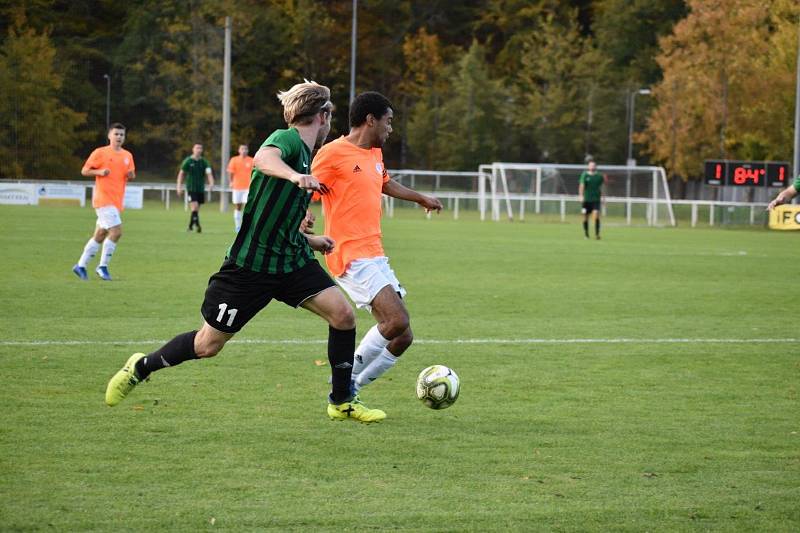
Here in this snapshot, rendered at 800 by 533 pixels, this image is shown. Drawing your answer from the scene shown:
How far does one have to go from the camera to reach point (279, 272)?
6.65m

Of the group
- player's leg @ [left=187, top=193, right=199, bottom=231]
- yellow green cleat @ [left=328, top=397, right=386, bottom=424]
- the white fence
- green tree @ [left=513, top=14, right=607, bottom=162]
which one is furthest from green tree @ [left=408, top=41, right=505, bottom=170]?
yellow green cleat @ [left=328, top=397, right=386, bottom=424]

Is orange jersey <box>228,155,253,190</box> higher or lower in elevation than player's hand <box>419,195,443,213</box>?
higher

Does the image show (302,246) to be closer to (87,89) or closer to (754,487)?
(754,487)

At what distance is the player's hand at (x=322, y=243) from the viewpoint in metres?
6.96

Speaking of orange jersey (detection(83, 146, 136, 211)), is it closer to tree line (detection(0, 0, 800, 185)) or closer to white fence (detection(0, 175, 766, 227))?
white fence (detection(0, 175, 766, 227))

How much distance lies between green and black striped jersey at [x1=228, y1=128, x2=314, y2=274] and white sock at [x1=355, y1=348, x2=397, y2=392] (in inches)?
43.4

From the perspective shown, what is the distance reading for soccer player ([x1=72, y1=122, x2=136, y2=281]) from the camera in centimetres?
1586

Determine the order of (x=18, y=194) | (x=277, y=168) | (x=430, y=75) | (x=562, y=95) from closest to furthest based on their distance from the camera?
(x=277, y=168) → (x=18, y=194) → (x=562, y=95) → (x=430, y=75)

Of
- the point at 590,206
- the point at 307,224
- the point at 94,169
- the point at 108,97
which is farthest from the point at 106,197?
the point at 108,97

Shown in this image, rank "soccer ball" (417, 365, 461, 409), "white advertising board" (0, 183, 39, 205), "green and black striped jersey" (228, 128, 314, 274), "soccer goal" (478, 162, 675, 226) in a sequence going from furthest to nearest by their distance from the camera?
1. "white advertising board" (0, 183, 39, 205)
2. "soccer goal" (478, 162, 675, 226)
3. "soccer ball" (417, 365, 461, 409)
4. "green and black striped jersey" (228, 128, 314, 274)

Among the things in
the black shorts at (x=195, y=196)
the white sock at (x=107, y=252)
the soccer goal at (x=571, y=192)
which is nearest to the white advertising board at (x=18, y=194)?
the black shorts at (x=195, y=196)

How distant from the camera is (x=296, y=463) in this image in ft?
19.2

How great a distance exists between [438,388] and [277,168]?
1.79 metres

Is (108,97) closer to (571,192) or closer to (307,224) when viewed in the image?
(571,192)
